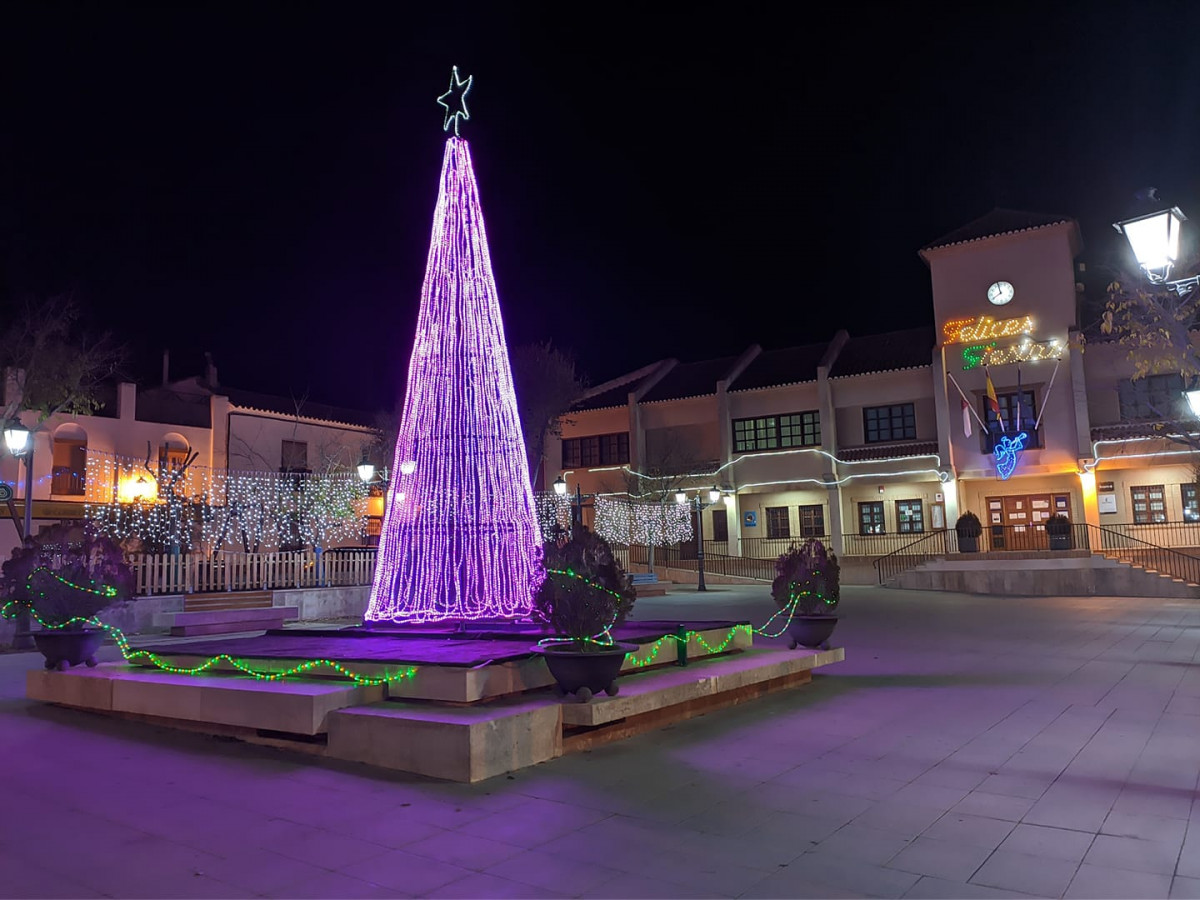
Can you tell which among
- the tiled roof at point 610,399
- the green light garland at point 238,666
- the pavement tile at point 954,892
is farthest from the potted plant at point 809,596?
the tiled roof at point 610,399

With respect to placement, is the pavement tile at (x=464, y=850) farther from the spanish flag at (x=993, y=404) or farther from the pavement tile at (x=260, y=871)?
the spanish flag at (x=993, y=404)

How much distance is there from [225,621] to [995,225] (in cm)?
2691

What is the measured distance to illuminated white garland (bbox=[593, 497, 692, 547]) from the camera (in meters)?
31.0

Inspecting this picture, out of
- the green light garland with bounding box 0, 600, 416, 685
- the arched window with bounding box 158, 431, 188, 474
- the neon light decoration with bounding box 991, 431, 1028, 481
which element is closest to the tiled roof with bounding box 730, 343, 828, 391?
the neon light decoration with bounding box 991, 431, 1028, 481

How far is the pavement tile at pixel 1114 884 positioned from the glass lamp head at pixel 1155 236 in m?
5.18

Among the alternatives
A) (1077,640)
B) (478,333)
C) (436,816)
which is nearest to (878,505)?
(1077,640)

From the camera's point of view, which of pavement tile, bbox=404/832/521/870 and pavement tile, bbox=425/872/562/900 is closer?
pavement tile, bbox=425/872/562/900

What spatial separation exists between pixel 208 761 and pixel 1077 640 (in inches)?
469

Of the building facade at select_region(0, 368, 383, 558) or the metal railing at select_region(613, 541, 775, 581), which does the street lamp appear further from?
the building facade at select_region(0, 368, 383, 558)

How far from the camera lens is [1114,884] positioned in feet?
11.6

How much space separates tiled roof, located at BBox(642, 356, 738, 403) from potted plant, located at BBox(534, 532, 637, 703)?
27.8m

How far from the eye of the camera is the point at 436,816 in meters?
4.64

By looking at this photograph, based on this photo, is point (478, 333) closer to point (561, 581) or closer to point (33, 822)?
point (561, 581)

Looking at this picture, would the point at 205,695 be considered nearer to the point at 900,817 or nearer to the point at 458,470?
the point at 458,470
